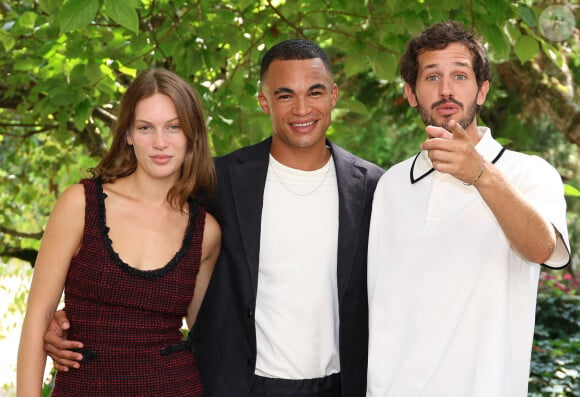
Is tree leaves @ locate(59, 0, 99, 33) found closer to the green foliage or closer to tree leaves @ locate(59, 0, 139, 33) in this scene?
tree leaves @ locate(59, 0, 139, 33)

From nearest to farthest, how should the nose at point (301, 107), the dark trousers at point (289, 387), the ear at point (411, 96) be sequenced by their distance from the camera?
the ear at point (411, 96) < the dark trousers at point (289, 387) < the nose at point (301, 107)

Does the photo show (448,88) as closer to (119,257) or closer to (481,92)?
(481,92)

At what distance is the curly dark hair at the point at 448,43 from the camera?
256 centimetres

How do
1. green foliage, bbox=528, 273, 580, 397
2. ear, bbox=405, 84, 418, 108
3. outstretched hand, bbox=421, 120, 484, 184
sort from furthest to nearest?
1. green foliage, bbox=528, 273, 580, 397
2. ear, bbox=405, 84, 418, 108
3. outstretched hand, bbox=421, 120, 484, 184

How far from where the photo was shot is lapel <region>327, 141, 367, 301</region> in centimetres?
290

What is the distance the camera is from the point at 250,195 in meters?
2.99

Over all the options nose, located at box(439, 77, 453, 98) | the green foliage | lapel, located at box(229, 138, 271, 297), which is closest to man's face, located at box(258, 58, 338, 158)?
lapel, located at box(229, 138, 271, 297)

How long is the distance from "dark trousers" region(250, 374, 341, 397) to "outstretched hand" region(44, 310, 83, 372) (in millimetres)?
633

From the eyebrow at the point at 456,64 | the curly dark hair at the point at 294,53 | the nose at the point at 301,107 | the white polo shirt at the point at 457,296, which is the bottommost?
the white polo shirt at the point at 457,296

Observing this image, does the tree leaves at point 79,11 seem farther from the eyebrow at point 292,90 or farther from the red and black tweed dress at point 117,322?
the eyebrow at point 292,90

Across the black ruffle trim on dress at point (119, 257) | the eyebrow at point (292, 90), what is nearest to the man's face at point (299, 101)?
the eyebrow at point (292, 90)

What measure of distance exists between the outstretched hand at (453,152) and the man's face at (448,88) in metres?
0.41

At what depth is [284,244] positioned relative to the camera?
295cm

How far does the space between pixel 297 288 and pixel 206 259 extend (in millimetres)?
351
